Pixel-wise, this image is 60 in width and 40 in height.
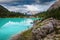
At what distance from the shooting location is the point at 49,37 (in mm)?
15297

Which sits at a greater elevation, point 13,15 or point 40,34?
point 13,15

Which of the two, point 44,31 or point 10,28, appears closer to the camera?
point 44,31

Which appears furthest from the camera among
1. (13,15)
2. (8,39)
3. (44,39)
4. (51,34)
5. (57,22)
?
(13,15)

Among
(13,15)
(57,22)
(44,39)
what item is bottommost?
(44,39)

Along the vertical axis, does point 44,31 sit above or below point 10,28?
below

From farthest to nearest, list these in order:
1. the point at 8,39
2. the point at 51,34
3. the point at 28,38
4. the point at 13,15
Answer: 1. the point at 13,15
2. the point at 8,39
3. the point at 28,38
4. the point at 51,34

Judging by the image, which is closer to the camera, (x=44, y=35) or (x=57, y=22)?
(x=44, y=35)

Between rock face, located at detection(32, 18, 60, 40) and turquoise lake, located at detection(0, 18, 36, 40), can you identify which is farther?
turquoise lake, located at detection(0, 18, 36, 40)

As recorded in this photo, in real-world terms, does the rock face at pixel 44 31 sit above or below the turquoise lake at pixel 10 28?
below

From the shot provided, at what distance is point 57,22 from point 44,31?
8.93 ft

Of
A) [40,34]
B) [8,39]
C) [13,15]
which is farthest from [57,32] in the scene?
[13,15]

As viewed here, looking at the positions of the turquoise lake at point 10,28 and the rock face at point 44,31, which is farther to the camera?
the turquoise lake at point 10,28

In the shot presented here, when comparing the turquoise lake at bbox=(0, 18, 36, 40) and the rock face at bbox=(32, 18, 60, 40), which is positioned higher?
the turquoise lake at bbox=(0, 18, 36, 40)

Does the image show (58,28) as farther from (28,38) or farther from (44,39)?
(28,38)
